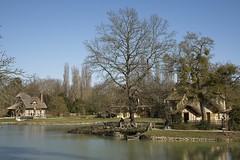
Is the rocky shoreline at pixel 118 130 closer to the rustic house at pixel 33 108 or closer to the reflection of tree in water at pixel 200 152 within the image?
the reflection of tree in water at pixel 200 152

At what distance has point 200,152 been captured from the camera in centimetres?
2248

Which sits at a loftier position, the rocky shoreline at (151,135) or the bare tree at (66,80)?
the bare tree at (66,80)

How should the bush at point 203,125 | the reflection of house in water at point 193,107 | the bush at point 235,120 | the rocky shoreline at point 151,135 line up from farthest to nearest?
the reflection of house in water at point 193,107 → the bush at point 203,125 → the bush at point 235,120 → the rocky shoreline at point 151,135

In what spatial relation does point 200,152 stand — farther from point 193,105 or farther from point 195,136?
point 193,105

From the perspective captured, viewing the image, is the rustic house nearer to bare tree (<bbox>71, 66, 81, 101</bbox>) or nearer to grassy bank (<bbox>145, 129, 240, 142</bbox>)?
bare tree (<bbox>71, 66, 81, 101</bbox>)

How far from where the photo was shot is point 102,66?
37.1 metres

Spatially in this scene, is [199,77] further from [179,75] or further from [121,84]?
[121,84]

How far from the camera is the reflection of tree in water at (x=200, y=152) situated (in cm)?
2031

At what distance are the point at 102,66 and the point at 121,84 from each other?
2.85 meters

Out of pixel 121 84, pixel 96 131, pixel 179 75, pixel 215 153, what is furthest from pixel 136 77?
pixel 215 153

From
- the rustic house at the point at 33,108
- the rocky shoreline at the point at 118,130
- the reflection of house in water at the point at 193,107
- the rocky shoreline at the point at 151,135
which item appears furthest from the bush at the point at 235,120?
the rustic house at the point at 33,108

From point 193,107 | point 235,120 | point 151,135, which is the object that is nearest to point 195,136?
point 151,135

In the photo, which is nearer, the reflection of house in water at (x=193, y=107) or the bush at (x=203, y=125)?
the bush at (x=203, y=125)

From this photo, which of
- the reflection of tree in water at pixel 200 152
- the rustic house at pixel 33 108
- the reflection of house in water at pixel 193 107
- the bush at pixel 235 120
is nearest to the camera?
the reflection of tree in water at pixel 200 152
